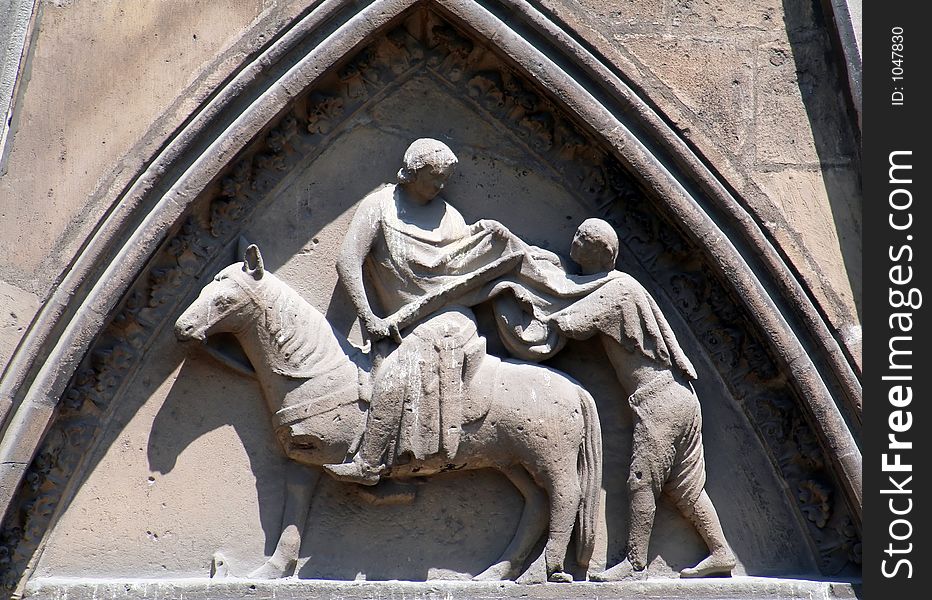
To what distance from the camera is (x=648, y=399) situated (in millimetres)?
5375

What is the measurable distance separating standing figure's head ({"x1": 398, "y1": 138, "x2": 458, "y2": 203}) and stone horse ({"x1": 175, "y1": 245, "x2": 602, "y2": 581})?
1.99 feet

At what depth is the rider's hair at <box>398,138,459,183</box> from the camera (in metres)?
5.40

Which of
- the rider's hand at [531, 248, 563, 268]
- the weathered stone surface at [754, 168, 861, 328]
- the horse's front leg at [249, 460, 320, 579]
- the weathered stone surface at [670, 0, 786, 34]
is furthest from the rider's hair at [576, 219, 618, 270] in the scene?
the horse's front leg at [249, 460, 320, 579]

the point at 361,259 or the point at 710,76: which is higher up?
the point at 710,76

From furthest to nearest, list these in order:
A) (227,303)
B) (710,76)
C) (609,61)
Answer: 1. (710,76)
2. (609,61)
3. (227,303)

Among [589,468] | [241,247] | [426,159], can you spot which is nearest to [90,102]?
[241,247]

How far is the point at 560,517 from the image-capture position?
5289mm

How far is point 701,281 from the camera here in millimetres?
5520

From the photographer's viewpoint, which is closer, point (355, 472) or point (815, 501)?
point (355, 472)

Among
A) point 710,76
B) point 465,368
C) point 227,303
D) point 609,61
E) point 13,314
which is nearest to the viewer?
point 13,314

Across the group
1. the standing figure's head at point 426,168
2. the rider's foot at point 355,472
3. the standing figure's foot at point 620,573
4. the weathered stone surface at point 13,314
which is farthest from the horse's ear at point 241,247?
the standing figure's foot at point 620,573

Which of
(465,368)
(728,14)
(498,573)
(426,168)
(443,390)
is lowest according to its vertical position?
(498,573)

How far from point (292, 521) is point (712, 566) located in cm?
156

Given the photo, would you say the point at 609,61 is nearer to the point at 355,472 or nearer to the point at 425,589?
the point at 355,472
